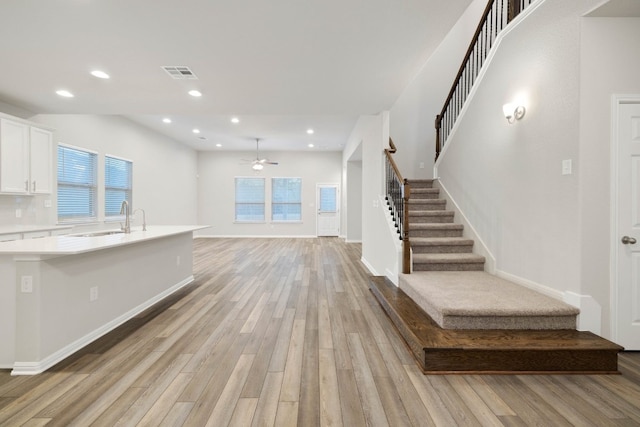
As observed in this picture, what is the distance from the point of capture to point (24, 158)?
4461mm

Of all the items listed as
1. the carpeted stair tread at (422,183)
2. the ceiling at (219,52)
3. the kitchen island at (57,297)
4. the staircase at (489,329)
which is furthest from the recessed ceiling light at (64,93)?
the carpeted stair tread at (422,183)

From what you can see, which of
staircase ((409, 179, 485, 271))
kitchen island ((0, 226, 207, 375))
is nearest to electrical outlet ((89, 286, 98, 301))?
kitchen island ((0, 226, 207, 375))

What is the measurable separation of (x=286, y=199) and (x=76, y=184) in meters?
6.75

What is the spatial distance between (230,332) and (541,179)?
3.52 m

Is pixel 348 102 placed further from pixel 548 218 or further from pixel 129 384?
pixel 129 384

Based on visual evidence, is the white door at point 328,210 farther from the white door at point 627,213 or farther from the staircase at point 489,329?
the white door at point 627,213

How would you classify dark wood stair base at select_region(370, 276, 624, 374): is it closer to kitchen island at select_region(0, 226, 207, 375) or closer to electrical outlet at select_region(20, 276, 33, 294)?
kitchen island at select_region(0, 226, 207, 375)

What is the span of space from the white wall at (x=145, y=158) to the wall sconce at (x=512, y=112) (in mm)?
6862

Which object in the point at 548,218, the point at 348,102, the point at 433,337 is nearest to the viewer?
the point at 433,337

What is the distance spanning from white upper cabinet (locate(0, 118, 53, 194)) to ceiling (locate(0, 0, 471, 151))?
19.6 inches

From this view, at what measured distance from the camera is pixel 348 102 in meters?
4.64

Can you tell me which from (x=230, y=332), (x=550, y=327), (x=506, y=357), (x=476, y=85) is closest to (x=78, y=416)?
(x=230, y=332)

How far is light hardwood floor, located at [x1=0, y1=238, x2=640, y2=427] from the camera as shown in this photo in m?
1.81

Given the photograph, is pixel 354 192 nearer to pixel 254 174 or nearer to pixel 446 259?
pixel 254 174
